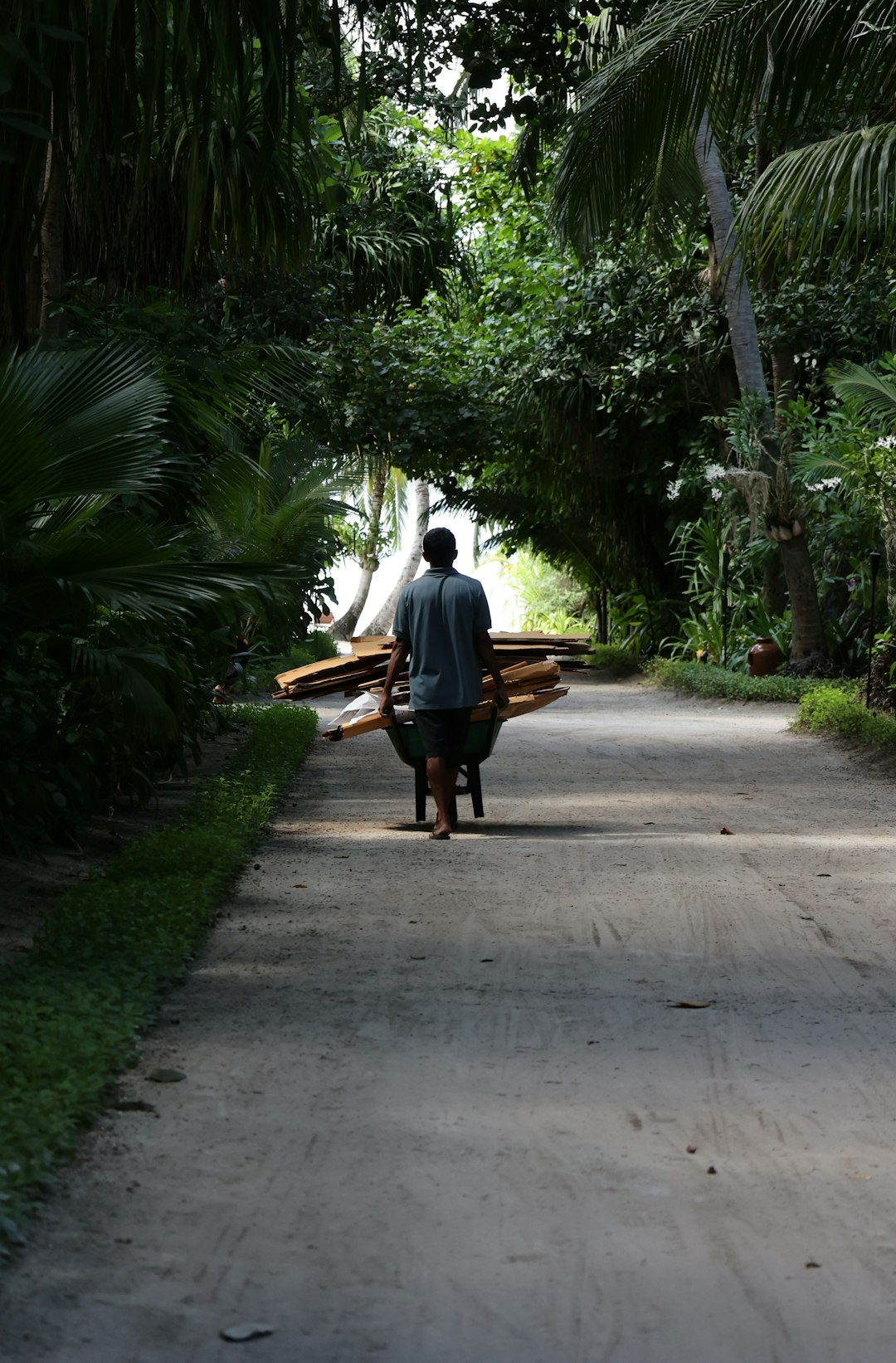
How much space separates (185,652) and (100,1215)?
20.3ft

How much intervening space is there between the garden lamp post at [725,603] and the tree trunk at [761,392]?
9.10 ft

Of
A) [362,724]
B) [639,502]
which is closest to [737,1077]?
[362,724]

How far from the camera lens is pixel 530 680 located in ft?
34.0

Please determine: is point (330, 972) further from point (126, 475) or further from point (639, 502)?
point (639, 502)

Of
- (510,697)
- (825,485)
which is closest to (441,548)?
(510,697)

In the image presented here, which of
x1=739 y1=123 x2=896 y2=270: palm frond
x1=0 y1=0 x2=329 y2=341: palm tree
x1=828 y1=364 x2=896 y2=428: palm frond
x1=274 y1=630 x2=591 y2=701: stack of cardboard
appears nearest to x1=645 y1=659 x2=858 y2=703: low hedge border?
x1=828 y1=364 x2=896 y2=428: palm frond

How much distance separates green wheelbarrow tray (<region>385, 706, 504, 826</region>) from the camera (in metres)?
9.49

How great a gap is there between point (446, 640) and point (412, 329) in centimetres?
1840

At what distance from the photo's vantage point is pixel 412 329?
2664cm

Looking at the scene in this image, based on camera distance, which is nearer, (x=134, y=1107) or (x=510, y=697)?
(x=134, y=1107)

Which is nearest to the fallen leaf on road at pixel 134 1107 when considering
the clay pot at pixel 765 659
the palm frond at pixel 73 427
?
the palm frond at pixel 73 427

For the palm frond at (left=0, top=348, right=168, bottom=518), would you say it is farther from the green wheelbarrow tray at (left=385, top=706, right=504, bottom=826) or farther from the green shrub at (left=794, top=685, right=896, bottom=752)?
the green shrub at (left=794, top=685, right=896, bottom=752)

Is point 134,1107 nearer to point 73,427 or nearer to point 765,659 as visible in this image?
point 73,427

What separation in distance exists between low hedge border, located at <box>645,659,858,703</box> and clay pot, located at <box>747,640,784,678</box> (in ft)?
0.58
